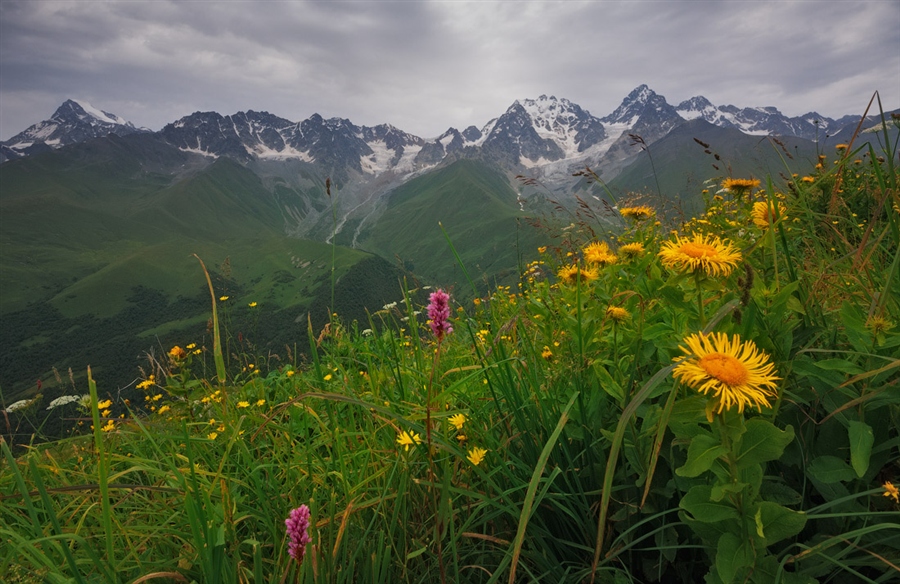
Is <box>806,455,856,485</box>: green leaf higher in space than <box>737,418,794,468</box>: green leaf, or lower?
lower

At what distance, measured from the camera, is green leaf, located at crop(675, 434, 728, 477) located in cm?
113

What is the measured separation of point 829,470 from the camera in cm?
134

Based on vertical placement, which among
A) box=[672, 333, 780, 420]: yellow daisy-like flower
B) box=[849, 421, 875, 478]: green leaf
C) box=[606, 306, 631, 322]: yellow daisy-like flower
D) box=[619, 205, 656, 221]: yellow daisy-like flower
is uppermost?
box=[619, 205, 656, 221]: yellow daisy-like flower

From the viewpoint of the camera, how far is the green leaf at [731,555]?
1170mm

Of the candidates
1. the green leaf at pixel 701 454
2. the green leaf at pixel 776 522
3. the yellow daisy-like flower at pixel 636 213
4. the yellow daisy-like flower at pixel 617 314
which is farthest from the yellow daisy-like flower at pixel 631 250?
the green leaf at pixel 776 522

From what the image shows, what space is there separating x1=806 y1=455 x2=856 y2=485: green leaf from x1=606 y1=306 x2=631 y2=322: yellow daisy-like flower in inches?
29.1

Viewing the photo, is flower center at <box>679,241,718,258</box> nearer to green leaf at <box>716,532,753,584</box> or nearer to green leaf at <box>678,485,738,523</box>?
green leaf at <box>678,485,738,523</box>

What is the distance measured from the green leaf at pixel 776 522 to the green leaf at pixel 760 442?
11 centimetres

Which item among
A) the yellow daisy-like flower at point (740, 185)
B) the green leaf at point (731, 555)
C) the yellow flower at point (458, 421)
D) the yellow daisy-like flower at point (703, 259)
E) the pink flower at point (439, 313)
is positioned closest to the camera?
the green leaf at point (731, 555)

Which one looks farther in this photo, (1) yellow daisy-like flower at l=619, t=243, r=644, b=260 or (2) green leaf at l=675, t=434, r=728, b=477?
(1) yellow daisy-like flower at l=619, t=243, r=644, b=260

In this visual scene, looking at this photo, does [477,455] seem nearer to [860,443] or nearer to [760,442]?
[760,442]

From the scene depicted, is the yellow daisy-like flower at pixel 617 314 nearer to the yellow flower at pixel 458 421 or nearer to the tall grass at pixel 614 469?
the tall grass at pixel 614 469

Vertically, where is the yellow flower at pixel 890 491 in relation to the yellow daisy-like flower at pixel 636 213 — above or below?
below

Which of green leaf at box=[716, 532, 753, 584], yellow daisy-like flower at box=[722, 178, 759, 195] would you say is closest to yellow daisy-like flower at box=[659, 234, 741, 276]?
green leaf at box=[716, 532, 753, 584]
